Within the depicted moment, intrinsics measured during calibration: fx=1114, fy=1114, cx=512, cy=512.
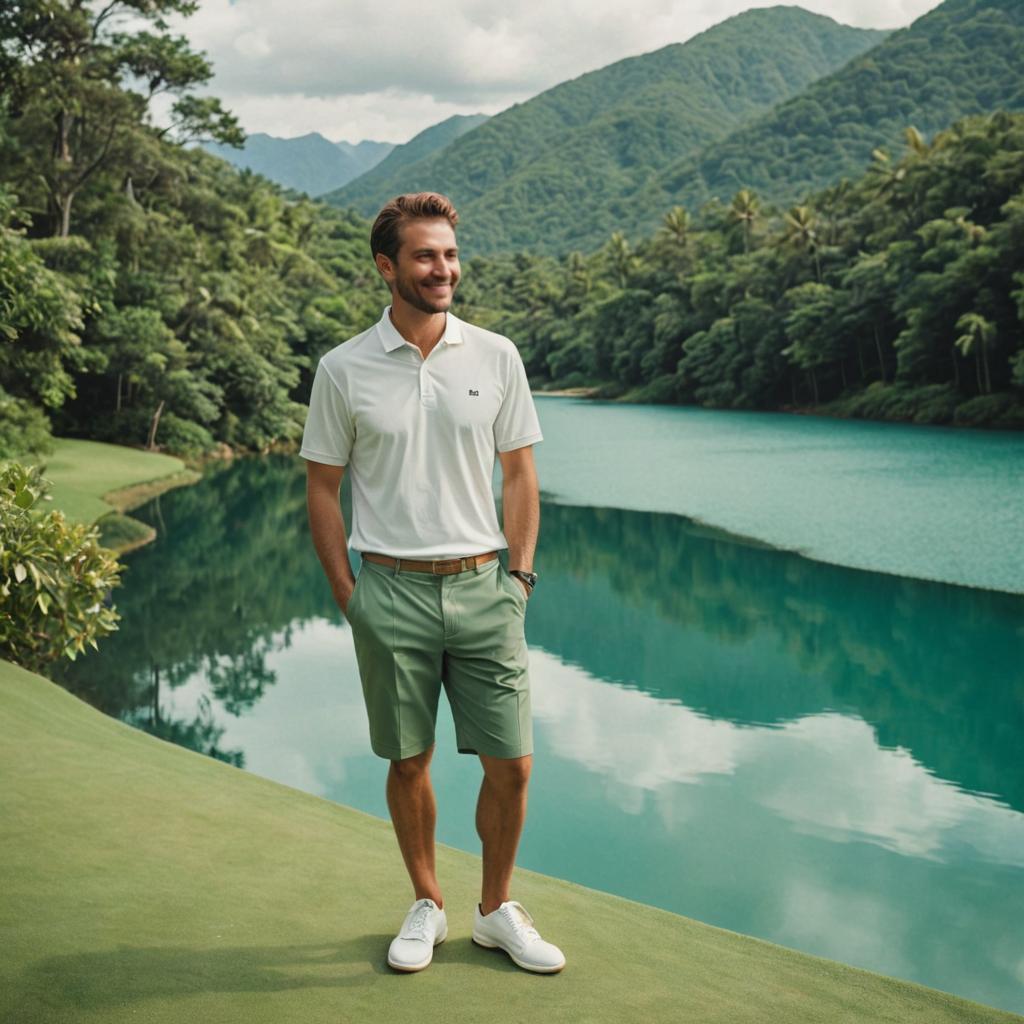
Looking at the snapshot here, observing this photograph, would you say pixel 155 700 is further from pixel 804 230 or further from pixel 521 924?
pixel 804 230

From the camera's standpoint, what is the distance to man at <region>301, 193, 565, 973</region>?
120 inches

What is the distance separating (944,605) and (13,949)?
1289 cm

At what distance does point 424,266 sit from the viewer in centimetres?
304

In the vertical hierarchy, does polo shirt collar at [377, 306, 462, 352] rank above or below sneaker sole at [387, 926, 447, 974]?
above

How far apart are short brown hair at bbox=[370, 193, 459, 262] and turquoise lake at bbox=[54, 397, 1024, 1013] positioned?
7.29 feet

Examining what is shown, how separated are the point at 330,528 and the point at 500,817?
38.0 inches

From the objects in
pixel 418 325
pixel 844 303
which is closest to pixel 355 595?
pixel 418 325

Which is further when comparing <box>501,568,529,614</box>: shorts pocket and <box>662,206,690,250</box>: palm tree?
<box>662,206,690,250</box>: palm tree

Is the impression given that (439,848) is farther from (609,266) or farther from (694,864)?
(609,266)

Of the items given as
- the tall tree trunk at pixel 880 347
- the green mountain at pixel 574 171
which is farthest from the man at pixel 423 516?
the green mountain at pixel 574 171

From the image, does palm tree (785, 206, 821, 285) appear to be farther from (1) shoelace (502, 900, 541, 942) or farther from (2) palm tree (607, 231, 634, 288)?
(1) shoelace (502, 900, 541, 942)

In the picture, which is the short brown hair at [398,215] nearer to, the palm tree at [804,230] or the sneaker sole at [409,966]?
the sneaker sole at [409,966]

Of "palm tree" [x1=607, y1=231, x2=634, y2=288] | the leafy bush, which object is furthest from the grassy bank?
"palm tree" [x1=607, y1=231, x2=634, y2=288]

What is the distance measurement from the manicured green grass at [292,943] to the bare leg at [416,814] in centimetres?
25
